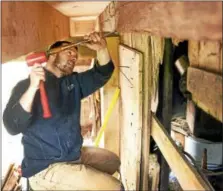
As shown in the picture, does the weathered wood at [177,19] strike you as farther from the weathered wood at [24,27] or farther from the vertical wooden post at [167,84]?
the vertical wooden post at [167,84]

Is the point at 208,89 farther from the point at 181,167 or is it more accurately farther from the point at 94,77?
the point at 94,77

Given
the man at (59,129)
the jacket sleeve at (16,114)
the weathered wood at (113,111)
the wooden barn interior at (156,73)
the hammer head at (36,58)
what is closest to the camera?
the wooden barn interior at (156,73)

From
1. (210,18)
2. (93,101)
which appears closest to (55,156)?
(210,18)

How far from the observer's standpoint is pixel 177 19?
0.52 meters

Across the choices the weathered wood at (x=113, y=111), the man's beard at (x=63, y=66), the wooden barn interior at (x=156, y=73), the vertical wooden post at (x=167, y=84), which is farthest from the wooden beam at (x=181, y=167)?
the weathered wood at (x=113, y=111)

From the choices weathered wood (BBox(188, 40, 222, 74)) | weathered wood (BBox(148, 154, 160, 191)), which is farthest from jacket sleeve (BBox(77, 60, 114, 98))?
weathered wood (BBox(188, 40, 222, 74))

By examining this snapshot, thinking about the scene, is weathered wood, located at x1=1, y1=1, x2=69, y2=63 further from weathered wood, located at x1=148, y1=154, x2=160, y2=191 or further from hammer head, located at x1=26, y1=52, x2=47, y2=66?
weathered wood, located at x1=148, y1=154, x2=160, y2=191

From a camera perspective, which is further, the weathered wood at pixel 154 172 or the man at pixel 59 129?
the weathered wood at pixel 154 172

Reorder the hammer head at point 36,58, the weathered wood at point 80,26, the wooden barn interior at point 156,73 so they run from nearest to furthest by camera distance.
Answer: the wooden barn interior at point 156,73
the hammer head at point 36,58
the weathered wood at point 80,26

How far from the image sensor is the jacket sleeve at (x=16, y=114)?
3.46 feet

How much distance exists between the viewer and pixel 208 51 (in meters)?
0.60

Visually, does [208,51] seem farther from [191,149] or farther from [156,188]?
[156,188]

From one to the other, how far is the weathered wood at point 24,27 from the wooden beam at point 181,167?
1.70 ft

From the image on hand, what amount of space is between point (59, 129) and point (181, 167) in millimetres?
656
